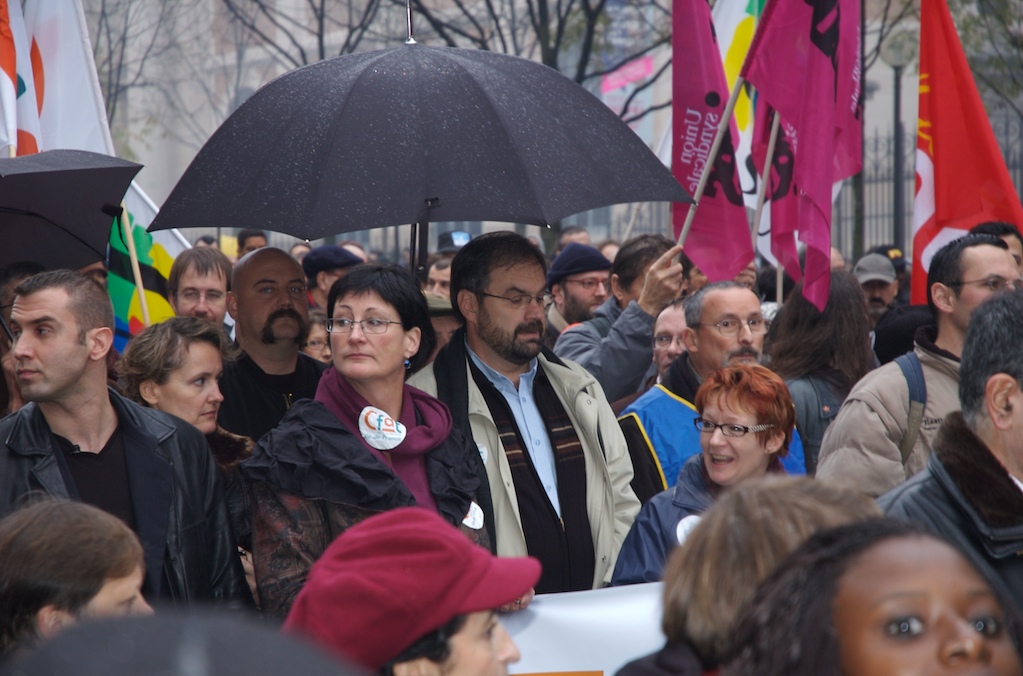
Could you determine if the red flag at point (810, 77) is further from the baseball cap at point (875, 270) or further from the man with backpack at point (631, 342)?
the baseball cap at point (875, 270)

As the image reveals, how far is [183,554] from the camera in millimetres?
3805

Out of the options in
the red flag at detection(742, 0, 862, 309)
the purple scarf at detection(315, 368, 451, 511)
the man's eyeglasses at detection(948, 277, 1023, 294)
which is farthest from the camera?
the red flag at detection(742, 0, 862, 309)

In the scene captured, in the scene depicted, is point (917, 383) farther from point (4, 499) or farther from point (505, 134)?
point (4, 499)

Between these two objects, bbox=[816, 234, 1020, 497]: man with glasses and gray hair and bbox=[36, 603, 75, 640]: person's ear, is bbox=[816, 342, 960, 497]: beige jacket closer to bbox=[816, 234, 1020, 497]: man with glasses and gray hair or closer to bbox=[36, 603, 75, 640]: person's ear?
bbox=[816, 234, 1020, 497]: man with glasses and gray hair

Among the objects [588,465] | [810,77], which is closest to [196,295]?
[588,465]

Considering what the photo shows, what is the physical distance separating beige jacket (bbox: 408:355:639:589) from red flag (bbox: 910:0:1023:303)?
8.35 ft

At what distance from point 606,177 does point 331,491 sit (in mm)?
1643

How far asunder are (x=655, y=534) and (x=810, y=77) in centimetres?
285

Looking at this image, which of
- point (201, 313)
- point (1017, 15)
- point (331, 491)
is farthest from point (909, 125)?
point (331, 491)

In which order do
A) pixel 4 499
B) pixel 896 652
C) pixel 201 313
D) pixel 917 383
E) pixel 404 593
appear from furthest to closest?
pixel 201 313 < pixel 917 383 < pixel 4 499 < pixel 404 593 < pixel 896 652

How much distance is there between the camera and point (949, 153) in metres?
6.43

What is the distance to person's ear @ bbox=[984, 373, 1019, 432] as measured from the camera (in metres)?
3.02

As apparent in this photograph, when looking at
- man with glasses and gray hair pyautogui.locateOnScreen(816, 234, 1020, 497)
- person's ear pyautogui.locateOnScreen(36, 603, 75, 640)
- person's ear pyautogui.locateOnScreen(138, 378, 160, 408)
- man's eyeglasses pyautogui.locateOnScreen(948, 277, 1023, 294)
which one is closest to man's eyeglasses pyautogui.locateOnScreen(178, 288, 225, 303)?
person's ear pyautogui.locateOnScreen(138, 378, 160, 408)

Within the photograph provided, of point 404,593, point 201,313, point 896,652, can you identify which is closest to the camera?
point 896,652
